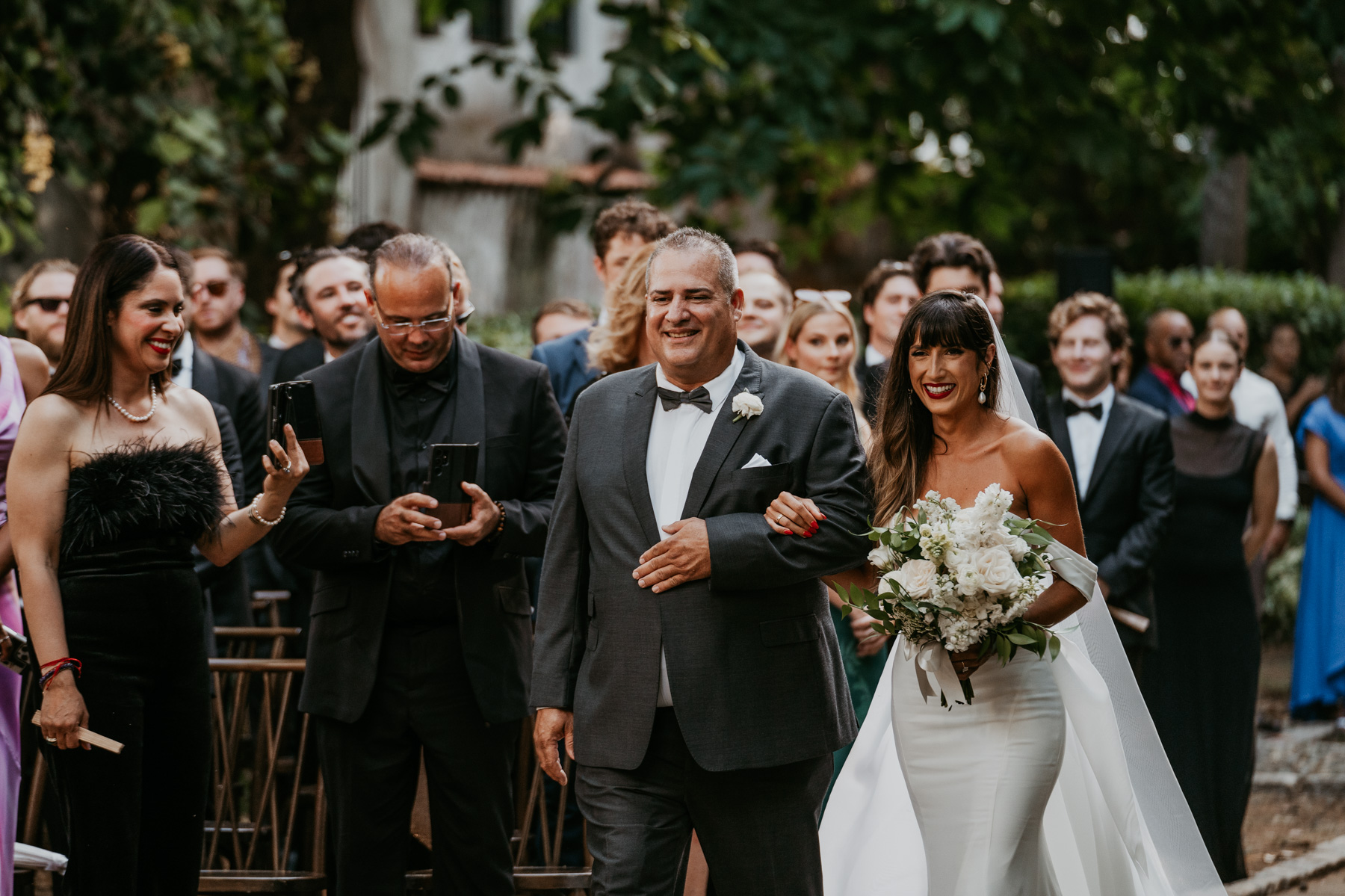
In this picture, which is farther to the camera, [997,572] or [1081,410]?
[1081,410]

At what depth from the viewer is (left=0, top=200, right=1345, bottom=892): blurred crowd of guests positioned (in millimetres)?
4828

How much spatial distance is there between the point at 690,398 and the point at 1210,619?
423 centimetres

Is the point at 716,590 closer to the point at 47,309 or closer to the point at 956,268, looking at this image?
the point at 956,268

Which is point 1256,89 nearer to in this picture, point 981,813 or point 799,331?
point 799,331

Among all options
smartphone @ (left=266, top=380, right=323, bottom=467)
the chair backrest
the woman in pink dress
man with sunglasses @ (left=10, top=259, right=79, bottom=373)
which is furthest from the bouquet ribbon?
man with sunglasses @ (left=10, top=259, right=79, bottom=373)

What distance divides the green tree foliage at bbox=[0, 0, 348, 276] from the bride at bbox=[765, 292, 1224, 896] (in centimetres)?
587

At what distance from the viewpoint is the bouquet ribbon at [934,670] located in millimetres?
4656

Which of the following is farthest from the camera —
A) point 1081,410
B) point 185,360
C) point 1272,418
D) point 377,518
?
point 1272,418

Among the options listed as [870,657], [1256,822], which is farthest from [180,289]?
[1256,822]

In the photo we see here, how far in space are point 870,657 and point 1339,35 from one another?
617 centimetres

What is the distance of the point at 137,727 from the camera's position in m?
4.53

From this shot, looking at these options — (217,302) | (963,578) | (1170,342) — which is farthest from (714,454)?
(1170,342)

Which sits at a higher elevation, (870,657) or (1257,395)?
(1257,395)

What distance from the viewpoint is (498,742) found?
4.92 metres
